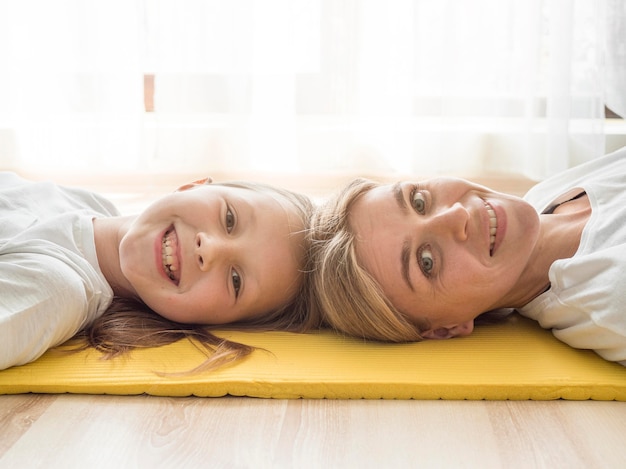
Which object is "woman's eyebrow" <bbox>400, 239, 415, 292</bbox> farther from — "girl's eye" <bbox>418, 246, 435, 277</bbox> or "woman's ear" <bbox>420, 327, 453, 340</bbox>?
"woman's ear" <bbox>420, 327, 453, 340</bbox>

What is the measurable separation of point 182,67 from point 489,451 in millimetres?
2493

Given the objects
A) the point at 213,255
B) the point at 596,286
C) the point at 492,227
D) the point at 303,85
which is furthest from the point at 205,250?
the point at 303,85

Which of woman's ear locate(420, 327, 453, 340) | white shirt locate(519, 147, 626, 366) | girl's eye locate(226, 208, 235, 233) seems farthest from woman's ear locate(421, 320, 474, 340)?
girl's eye locate(226, 208, 235, 233)

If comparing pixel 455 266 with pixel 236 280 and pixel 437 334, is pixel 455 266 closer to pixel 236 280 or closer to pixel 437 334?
pixel 437 334

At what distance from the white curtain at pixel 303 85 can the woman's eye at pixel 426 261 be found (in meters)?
1.89

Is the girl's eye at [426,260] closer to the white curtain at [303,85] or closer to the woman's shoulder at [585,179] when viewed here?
the woman's shoulder at [585,179]

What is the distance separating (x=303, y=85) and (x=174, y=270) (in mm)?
1909

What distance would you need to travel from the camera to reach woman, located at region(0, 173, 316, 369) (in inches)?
56.2

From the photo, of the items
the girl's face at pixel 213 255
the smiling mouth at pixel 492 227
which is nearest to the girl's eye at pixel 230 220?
the girl's face at pixel 213 255

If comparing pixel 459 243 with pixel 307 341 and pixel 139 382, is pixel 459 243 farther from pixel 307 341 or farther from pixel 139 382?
pixel 139 382

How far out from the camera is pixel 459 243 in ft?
4.70

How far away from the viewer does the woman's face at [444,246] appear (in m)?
1.43

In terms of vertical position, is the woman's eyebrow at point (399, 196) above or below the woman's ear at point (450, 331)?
above

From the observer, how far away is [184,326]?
61.2 inches
